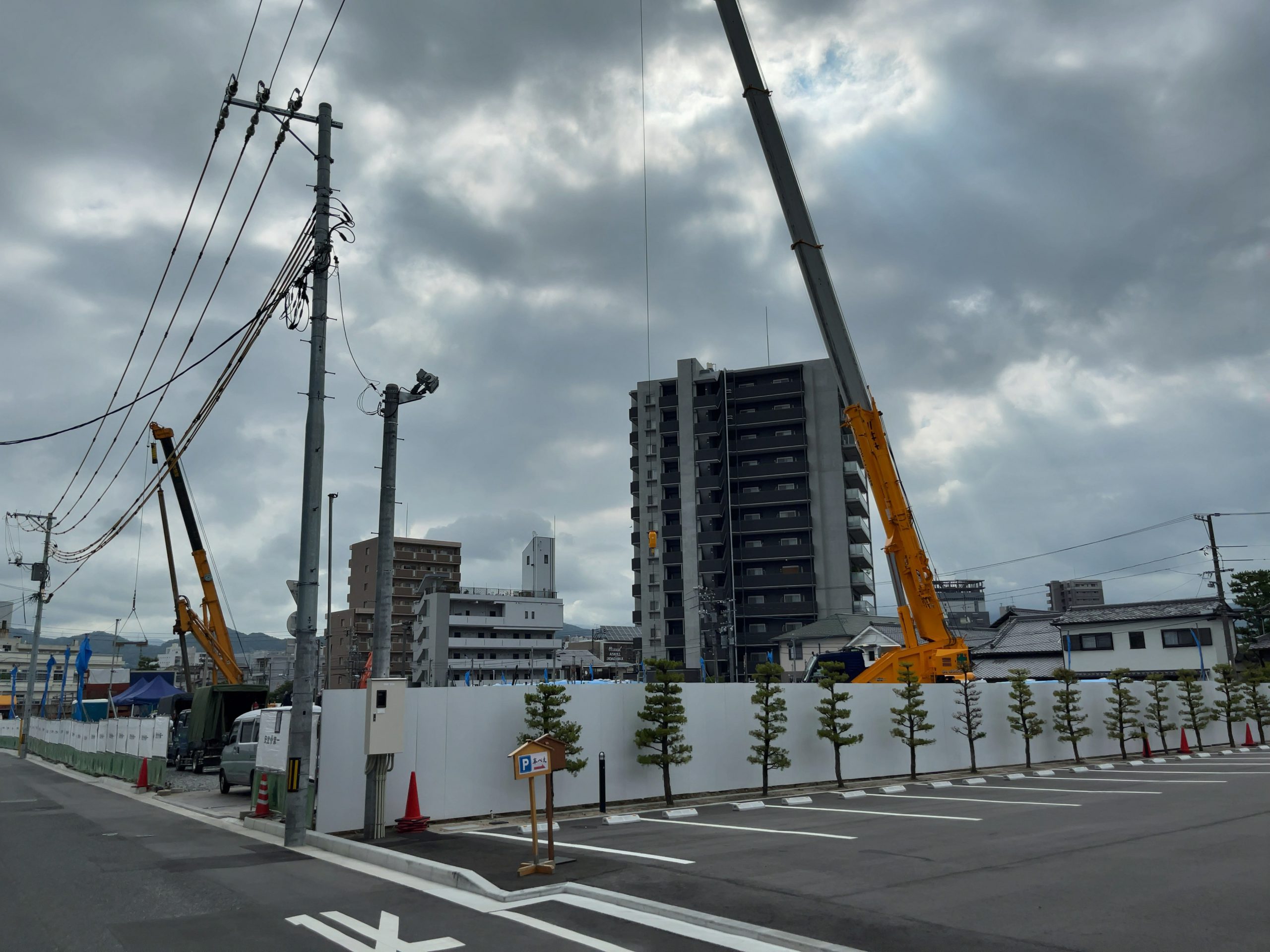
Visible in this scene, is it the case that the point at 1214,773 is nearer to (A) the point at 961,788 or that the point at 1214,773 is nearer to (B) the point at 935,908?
(A) the point at 961,788

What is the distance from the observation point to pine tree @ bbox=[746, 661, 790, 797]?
19234 millimetres

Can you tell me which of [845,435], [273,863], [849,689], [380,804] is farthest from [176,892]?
[845,435]

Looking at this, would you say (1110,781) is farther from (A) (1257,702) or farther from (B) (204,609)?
(B) (204,609)

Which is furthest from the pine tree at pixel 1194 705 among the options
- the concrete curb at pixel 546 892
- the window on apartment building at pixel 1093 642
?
the concrete curb at pixel 546 892

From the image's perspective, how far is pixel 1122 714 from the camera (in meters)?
28.8

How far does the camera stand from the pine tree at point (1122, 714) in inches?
1115

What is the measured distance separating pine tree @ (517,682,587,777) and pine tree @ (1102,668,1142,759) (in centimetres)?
2082

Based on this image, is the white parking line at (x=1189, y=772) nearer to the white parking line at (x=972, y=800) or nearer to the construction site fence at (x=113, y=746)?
the white parking line at (x=972, y=800)

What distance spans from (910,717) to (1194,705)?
16264mm

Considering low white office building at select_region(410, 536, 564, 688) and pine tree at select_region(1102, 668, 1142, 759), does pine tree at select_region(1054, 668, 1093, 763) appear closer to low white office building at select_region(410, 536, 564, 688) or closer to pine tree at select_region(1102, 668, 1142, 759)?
pine tree at select_region(1102, 668, 1142, 759)

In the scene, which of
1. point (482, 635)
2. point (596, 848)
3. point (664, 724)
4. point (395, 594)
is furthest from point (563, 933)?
point (395, 594)

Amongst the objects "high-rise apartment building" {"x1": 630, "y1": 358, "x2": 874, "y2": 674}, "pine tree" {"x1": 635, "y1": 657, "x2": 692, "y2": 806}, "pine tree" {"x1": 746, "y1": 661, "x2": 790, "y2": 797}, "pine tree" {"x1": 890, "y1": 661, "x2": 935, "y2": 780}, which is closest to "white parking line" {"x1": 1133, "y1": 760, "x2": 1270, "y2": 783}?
"pine tree" {"x1": 890, "y1": 661, "x2": 935, "y2": 780}

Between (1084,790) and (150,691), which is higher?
(150,691)

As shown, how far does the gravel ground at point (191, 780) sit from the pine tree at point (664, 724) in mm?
14014
